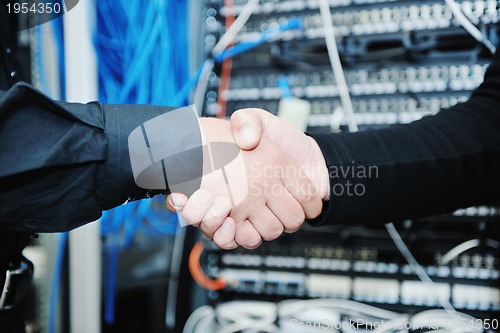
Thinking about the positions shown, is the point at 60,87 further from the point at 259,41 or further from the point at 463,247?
the point at 463,247

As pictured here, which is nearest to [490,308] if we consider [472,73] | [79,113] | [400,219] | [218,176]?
[400,219]

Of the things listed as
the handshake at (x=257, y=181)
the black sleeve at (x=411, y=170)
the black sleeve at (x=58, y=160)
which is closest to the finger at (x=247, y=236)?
the handshake at (x=257, y=181)

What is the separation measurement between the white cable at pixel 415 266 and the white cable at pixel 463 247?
0.05 meters

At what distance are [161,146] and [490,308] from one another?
0.71 meters

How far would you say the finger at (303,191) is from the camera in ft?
2.61

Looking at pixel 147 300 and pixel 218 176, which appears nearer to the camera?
pixel 218 176

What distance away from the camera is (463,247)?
3.02ft

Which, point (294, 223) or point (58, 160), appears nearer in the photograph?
point (58, 160)

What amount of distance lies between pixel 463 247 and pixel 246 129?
52 cm

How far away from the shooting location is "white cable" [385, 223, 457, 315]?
922 mm

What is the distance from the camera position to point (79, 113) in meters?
0.63

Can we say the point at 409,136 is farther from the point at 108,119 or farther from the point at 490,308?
the point at 108,119

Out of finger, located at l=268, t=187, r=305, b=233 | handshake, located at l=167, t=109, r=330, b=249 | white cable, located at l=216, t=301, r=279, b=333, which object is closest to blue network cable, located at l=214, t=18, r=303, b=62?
handshake, located at l=167, t=109, r=330, b=249

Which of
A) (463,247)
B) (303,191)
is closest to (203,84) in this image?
(303,191)
